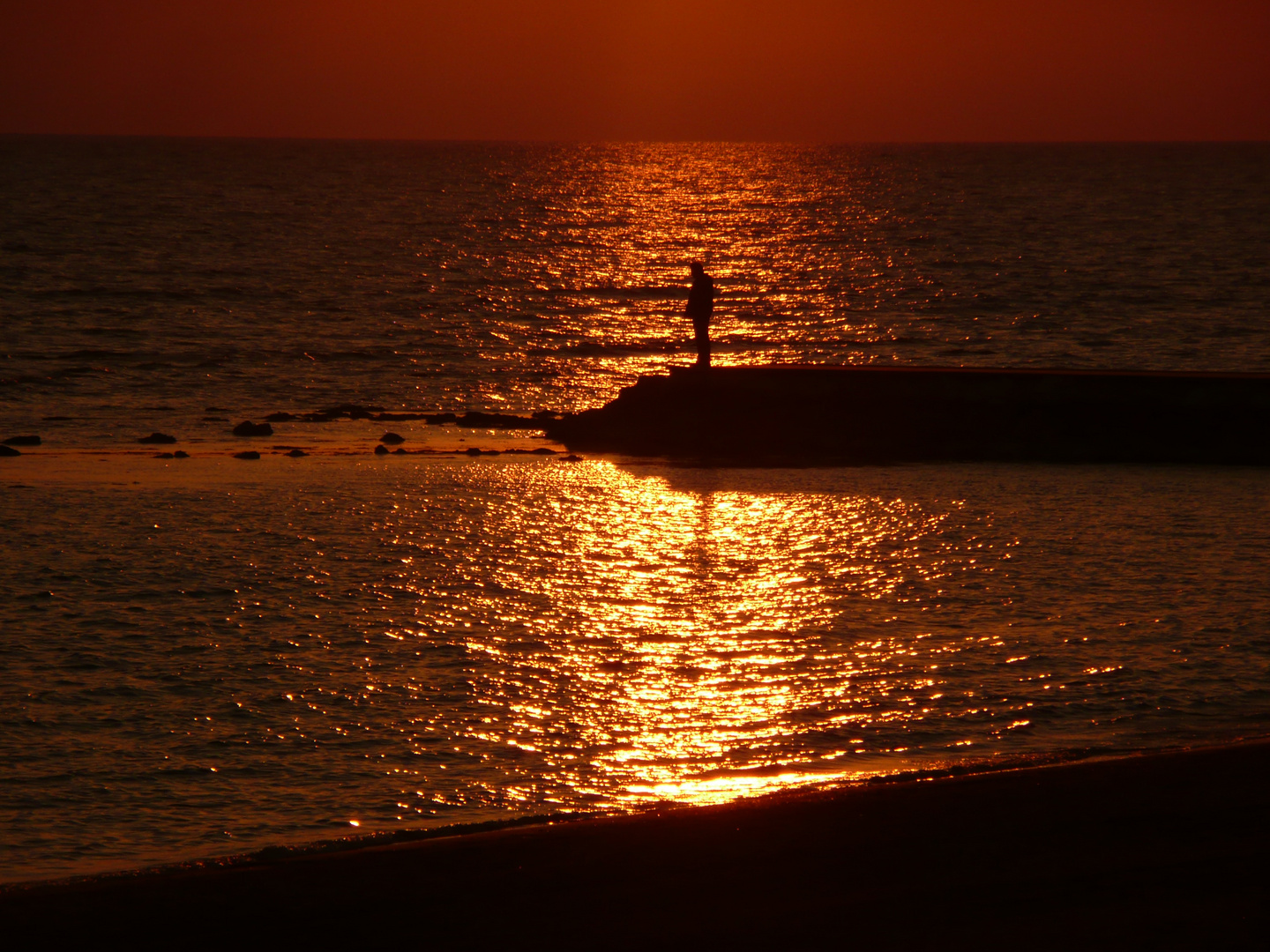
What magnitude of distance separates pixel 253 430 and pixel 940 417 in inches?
395

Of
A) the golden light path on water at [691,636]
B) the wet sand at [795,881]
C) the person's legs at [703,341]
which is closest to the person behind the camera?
the wet sand at [795,881]

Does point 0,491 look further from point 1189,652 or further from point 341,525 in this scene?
point 1189,652

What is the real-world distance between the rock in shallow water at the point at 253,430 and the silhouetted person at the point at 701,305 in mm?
6537

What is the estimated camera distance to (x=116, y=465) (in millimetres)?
17656

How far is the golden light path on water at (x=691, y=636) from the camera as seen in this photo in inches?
280

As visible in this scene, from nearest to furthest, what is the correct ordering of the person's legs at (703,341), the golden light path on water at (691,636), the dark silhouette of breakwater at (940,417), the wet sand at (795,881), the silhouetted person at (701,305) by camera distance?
the wet sand at (795,881)
the golden light path on water at (691,636)
the dark silhouette of breakwater at (940,417)
the silhouetted person at (701,305)
the person's legs at (703,341)

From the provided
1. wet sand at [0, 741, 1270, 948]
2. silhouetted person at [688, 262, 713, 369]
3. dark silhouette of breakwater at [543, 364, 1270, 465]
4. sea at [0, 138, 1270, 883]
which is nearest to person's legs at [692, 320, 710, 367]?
silhouetted person at [688, 262, 713, 369]

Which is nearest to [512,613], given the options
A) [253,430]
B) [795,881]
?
[795,881]

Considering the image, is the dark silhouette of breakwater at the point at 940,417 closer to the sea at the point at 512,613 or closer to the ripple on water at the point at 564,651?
the sea at the point at 512,613

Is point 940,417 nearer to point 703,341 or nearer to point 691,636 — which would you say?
point 703,341

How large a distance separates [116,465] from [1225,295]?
38.6m

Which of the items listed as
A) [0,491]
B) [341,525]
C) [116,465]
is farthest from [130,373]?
[341,525]

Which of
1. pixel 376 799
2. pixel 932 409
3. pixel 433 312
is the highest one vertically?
pixel 433 312

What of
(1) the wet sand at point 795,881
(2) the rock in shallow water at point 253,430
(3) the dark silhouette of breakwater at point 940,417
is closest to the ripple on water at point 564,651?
(1) the wet sand at point 795,881
